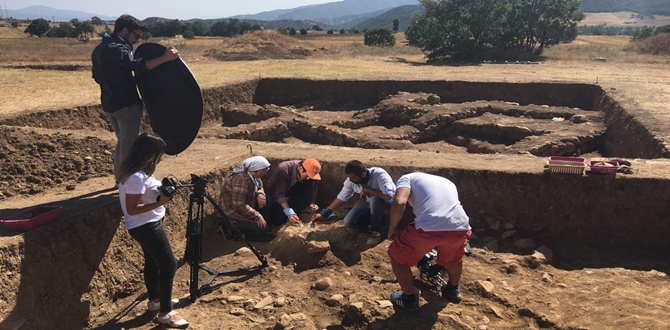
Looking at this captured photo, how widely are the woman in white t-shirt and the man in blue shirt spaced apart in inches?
81.4

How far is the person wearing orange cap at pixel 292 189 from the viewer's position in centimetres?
617

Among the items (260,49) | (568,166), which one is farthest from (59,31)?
(568,166)

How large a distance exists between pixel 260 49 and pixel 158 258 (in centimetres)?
2329

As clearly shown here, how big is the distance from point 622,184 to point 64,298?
6.16 m

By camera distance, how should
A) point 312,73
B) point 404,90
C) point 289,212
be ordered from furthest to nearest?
point 312,73, point 404,90, point 289,212

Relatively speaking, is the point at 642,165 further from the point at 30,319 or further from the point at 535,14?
the point at 535,14

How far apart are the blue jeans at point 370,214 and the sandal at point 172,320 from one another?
2283mm

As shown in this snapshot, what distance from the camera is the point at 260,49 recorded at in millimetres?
25906

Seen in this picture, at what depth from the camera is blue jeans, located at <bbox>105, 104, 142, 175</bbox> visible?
5293 mm

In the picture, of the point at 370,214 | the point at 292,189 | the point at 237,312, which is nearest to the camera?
the point at 237,312

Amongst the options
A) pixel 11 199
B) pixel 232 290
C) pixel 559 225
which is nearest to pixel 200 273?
pixel 232 290

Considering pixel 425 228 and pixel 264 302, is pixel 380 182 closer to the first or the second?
pixel 425 228

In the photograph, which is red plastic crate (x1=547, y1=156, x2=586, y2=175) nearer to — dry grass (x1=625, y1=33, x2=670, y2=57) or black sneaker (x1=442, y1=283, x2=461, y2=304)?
black sneaker (x1=442, y1=283, x2=461, y2=304)

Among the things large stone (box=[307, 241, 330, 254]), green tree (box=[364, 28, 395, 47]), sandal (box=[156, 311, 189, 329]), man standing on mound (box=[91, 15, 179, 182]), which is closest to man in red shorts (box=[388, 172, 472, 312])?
large stone (box=[307, 241, 330, 254])
